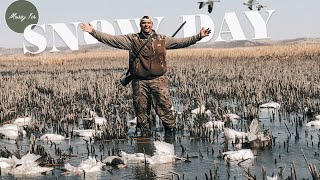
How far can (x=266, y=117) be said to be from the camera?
8.33 m

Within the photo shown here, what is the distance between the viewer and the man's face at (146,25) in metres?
7.01

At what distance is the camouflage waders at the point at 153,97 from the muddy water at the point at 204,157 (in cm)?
25

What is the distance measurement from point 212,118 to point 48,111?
3.20m

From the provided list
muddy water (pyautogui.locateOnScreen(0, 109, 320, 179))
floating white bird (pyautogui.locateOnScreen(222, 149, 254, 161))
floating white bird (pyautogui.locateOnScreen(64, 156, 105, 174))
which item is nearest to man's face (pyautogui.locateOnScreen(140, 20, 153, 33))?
muddy water (pyautogui.locateOnScreen(0, 109, 320, 179))

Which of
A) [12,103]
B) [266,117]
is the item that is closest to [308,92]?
[266,117]

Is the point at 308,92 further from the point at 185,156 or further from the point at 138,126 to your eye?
the point at 185,156

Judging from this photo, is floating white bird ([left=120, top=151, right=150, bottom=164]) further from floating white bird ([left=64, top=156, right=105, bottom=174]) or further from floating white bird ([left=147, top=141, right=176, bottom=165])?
floating white bird ([left=64, top=156, right=105, bottom=174])

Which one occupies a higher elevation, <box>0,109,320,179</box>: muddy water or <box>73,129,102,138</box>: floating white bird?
<box>73,129,102,138</box>: floating white bird

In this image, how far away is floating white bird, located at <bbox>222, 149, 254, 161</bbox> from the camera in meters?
5.27

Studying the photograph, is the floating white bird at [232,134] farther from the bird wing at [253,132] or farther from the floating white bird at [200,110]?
the floating white bird at [200,110]

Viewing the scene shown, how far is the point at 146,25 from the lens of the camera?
702cm

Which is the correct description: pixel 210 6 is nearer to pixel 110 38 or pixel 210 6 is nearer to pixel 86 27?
pixel 110 38

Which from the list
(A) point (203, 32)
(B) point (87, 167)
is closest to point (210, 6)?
(A) point (203, 32)

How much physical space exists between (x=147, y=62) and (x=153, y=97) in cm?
62
